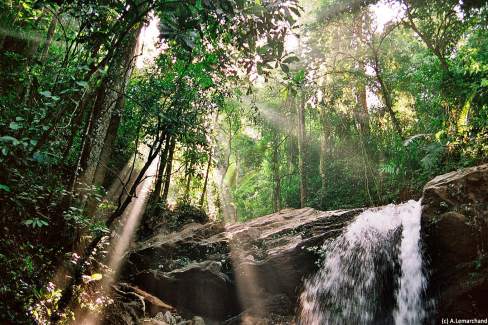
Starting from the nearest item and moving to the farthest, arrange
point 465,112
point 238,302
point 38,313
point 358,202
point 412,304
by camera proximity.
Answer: point 38,313 → point 412,304 → point 238,302 → point 465,112 → point 358,202

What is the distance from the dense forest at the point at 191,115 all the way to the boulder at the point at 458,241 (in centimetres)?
300

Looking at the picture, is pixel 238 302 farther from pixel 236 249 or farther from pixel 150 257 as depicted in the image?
pixel 150 257

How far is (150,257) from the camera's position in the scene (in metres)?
10.0

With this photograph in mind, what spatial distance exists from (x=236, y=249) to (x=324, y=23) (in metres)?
10.1

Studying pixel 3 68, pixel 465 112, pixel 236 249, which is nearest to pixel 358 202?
pixel 465 112

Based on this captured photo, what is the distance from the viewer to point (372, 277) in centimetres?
789

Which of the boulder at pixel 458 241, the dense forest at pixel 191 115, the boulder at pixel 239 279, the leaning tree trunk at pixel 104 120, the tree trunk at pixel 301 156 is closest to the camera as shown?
the dense forest at pixel 191 115

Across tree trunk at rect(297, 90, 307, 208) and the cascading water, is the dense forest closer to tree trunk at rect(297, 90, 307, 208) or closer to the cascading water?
tree trunk at rect(297, 90, 307, 208)

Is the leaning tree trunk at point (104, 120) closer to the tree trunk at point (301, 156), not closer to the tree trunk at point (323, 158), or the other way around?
the tree trunk at point (301, 156)

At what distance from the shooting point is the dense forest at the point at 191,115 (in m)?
3.59

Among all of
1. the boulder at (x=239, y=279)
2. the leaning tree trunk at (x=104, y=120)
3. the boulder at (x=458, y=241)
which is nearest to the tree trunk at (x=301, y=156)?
the boulder at (x=239, y=279)

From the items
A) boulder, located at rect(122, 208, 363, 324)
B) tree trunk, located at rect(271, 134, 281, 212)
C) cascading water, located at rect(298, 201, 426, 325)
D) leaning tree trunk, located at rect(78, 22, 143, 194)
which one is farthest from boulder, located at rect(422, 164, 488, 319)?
tree trunk, located at rect(271, 134, 281, 212)

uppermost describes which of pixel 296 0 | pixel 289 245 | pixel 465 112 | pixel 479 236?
pixel 465 112

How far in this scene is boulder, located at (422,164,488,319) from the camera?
624cm
